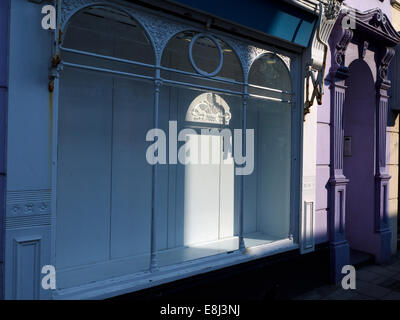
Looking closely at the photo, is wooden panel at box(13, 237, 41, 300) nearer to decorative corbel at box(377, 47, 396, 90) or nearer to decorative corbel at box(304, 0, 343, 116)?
decorative corbel at box(304, 0, 343, 116)

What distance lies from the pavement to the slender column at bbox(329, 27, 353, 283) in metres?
0.32

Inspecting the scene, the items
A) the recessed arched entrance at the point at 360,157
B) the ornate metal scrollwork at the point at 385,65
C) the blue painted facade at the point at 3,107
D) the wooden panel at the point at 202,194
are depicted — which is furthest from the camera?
the recessed arched entrance at the point at 360,157

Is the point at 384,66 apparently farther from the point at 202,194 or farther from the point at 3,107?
the point at 3,107

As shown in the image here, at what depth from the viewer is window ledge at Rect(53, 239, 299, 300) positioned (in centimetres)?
311

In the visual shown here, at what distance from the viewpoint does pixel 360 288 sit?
5238mm

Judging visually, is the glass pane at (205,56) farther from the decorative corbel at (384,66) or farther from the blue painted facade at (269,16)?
the decorative corbel at (384,66)

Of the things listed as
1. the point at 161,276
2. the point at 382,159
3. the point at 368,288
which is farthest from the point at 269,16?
the point at 368,288

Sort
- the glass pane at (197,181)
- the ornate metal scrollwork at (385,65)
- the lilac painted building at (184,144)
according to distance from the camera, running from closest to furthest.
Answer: the lilac painted building at (184,144) → the glass pane at (197,181) → the ornate metal scrollwork at (385,65)

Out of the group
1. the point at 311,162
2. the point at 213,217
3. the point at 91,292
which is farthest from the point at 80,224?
the point at 311,162

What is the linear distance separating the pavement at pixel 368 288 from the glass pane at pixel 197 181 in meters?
1.51

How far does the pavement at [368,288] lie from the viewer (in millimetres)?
4906

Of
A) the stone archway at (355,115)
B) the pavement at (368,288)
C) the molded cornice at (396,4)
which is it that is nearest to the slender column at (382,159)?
the stone archway at (355,115)
